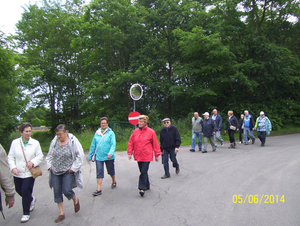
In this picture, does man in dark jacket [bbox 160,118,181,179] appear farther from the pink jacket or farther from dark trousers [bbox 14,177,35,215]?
→ dark trousers [bbox 14,177,35,215]

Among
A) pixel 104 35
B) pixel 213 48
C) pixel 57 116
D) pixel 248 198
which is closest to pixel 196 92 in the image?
pixel 213 48

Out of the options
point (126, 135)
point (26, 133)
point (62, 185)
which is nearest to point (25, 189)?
point (62, 185)

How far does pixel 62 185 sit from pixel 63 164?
0.37 metres

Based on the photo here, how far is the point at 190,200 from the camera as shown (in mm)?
4812

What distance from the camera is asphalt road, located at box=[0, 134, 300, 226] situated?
4.00 m

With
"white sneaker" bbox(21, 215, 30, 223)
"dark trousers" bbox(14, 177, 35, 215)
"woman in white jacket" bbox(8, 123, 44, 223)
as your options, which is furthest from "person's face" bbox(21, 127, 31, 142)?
"white sneaker" bbox(21, 215, 30, 223)

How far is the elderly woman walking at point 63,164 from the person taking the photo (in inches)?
166

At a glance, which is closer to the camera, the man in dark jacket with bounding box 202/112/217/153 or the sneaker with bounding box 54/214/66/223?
A: the sneaker with bounding box 54/214/66/223

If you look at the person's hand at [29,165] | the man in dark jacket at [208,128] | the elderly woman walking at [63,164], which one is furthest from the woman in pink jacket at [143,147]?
the man in dark jacket at [208,128]

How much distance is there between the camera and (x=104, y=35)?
20703 mm

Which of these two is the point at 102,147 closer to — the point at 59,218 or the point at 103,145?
the point at 103,145

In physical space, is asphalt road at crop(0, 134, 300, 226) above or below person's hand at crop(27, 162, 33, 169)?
below

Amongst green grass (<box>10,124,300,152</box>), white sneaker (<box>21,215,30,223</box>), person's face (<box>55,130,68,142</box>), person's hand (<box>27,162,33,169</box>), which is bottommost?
white sneaker (<box>21,215,30,223</box>)

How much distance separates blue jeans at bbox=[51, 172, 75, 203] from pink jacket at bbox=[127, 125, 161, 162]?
1.61 metres
